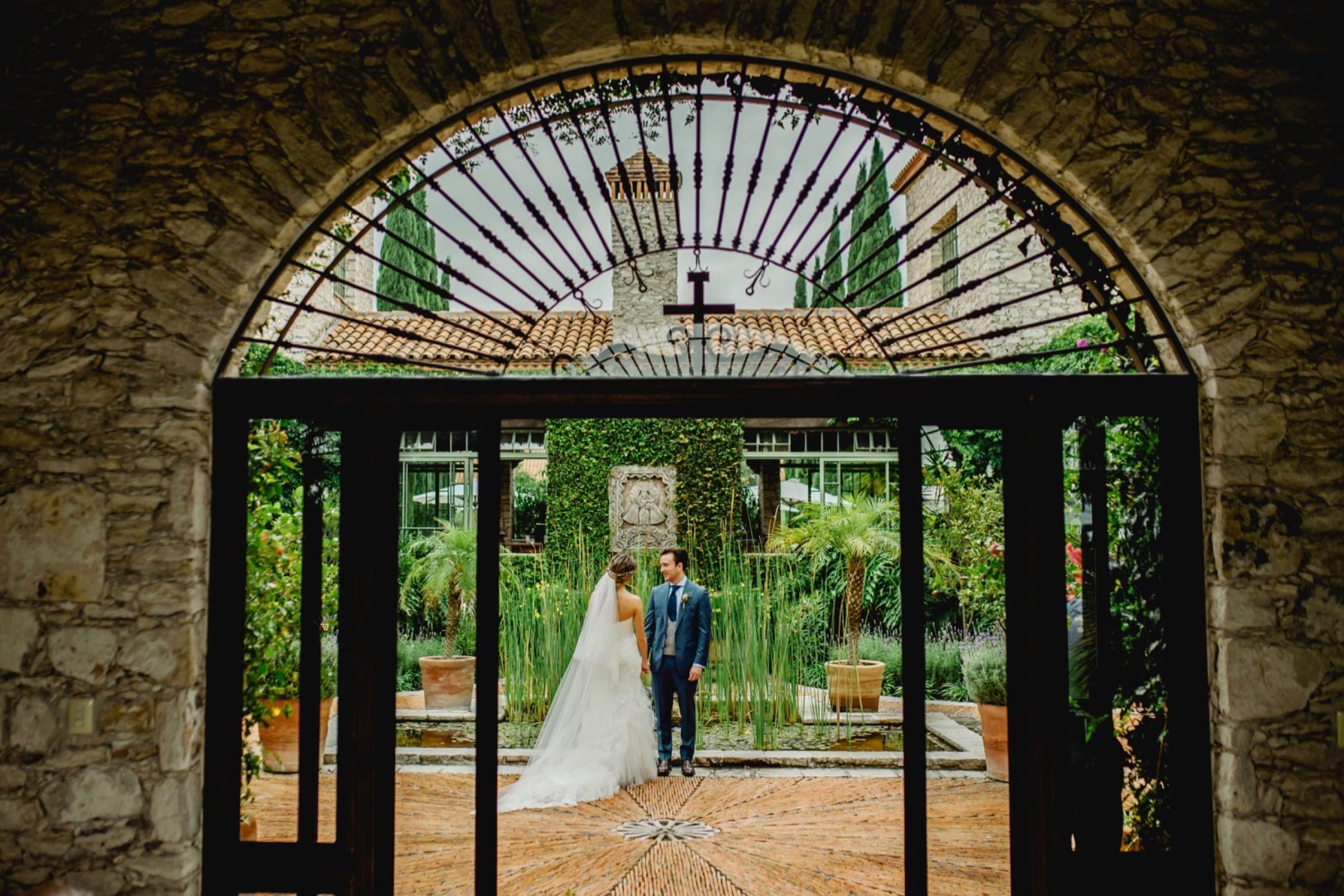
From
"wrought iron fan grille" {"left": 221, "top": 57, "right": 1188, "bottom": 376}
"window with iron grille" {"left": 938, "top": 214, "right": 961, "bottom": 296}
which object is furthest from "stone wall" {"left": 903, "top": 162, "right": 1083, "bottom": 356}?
"wrought iron fan grille" {"left": 221, "top": 57, "right": 1188, "bottom": 376}

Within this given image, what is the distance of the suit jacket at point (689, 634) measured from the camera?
5125 millimetres

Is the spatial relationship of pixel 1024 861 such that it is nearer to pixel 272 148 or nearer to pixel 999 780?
pixel 999 780

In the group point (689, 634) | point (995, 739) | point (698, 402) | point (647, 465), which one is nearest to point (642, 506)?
point (647, 465)

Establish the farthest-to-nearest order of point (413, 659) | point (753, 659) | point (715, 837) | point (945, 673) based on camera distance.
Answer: point (413, 659) < point (945, 673) < point (753, 659) < point (715, 837)

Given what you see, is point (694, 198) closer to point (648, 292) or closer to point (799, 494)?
point (648, 292)

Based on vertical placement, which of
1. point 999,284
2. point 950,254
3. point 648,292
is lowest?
point 648,292

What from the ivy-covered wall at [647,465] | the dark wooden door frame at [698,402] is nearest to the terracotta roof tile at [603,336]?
the ivy-covered wall at [647,465]

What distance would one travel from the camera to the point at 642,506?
30.3 ft

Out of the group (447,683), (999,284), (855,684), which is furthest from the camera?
(999,284)

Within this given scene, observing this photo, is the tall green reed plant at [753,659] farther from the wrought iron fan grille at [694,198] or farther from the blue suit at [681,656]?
the wrought iron fan grille at [694,198]

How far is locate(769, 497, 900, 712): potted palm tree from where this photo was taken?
20.4 ft

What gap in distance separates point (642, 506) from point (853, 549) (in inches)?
122

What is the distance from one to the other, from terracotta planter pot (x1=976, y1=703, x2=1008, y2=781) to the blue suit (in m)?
1.66

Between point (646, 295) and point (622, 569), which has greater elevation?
point (646, 295)
